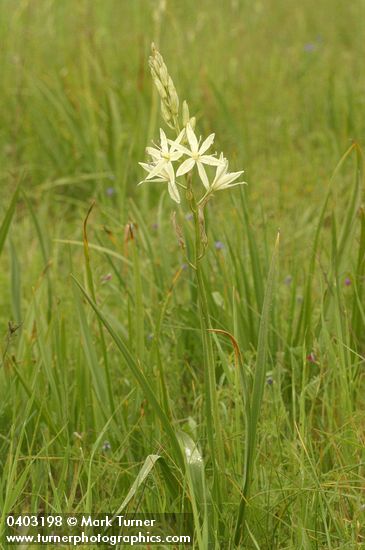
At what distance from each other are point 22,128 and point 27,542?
303 centimetres

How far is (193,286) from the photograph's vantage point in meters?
2.46

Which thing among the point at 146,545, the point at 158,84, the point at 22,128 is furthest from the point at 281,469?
the point at 22,128

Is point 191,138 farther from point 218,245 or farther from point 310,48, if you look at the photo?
point 310,48

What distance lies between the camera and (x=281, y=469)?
1815 millimetres

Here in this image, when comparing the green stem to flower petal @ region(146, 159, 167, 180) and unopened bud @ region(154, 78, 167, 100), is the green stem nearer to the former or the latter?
flower petal @ region(146, 159, 167, 180)

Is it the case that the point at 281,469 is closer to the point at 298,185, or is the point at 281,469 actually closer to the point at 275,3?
the point at 298,185

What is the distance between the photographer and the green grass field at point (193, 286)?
5.65 ft

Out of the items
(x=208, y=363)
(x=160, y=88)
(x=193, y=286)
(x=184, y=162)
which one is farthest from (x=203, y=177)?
(x=193, y=286)

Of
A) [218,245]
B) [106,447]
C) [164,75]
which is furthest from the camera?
[218,245]

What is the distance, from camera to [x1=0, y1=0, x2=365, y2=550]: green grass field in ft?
5.65

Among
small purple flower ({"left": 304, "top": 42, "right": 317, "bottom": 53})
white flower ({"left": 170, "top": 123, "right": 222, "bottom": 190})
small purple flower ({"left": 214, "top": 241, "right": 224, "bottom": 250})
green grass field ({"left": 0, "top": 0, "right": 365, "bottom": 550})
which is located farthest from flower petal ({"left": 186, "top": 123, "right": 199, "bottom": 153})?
small purple flower ({"left": 304, "top": 42, "right": 317, "bottom": 53})

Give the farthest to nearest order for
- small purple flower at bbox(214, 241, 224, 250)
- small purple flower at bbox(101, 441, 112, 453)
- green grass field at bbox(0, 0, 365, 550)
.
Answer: small purple flower at bbox(214, 241, 224, 250) → small purple flower at bbox(101, 441, 112, 453) → green grass field at bbox(0, 0, 365, 550)

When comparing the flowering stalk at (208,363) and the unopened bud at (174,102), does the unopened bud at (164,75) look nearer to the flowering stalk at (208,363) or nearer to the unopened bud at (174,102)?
the unopened bud at (174,102)

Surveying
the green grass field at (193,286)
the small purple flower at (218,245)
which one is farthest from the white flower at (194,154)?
the small purple flower at (218,245)
